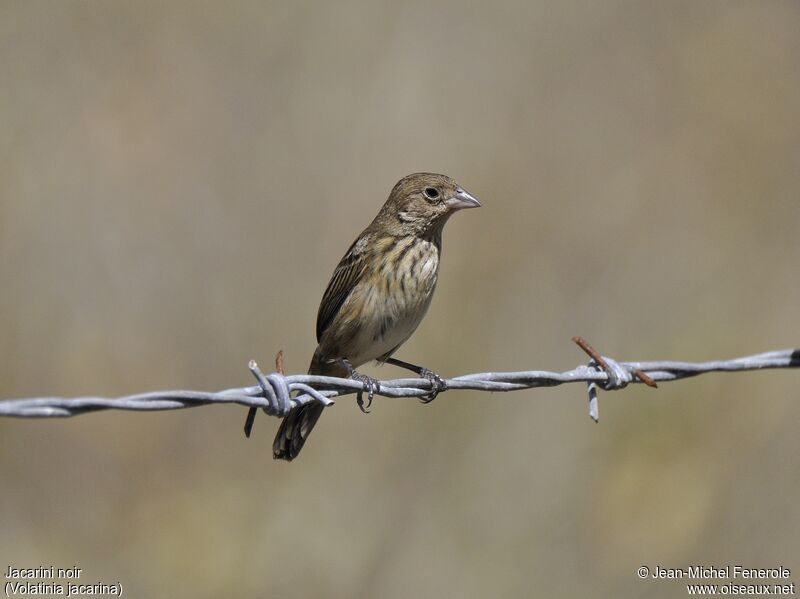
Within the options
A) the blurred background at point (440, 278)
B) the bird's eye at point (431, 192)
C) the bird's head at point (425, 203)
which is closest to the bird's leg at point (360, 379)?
the bird's head at point (425, 203)

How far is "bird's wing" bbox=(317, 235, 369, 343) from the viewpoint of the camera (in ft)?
21.2

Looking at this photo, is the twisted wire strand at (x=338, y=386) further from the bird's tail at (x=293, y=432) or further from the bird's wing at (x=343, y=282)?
the bird's wing at (x=343, y=282)

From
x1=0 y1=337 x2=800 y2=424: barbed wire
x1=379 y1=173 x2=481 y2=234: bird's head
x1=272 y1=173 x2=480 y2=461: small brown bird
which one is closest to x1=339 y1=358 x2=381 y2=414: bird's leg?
x1=272 y1=173 x2=480 y2=461: small brown bird

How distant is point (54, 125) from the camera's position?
10195mm

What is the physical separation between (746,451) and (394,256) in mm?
4484

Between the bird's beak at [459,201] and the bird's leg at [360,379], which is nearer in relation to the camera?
the bird's leg at [360,379]

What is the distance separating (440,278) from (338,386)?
5676 millimetres

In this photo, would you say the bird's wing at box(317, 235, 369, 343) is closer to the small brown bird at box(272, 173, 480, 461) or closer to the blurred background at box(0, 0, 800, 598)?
the small brown bird at box(272, 173, 480, 461)

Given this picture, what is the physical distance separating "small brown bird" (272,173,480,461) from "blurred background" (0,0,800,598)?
2.60 meters

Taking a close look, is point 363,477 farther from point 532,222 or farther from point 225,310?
point 532,222

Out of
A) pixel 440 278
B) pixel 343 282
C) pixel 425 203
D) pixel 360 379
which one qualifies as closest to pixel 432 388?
pixel 360 379

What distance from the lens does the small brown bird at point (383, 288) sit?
6.25m

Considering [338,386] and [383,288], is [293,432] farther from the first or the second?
[338,386]

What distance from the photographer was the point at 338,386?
4.44m
